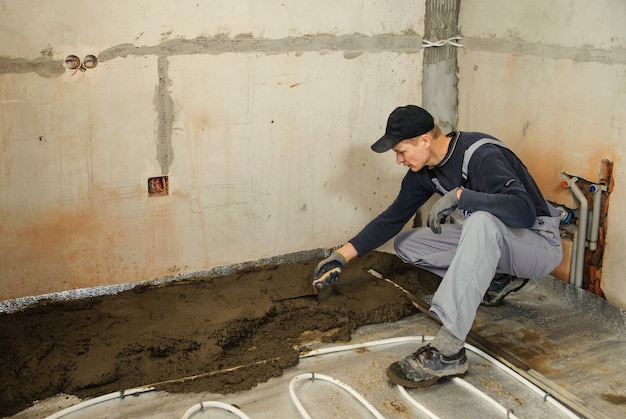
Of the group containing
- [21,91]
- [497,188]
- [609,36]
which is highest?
[609,36]

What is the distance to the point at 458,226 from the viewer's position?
3.12 meters

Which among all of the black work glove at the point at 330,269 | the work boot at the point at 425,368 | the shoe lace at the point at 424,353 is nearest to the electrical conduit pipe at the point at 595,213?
the work boot at the point at 425,368

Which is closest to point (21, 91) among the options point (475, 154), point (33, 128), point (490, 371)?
point (33, 128)

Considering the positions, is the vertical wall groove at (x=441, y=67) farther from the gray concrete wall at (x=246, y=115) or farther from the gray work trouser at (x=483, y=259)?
the gray work trouser at (x=483, y=259)

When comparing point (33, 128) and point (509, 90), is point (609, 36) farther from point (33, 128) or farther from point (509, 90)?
point (33, 128)

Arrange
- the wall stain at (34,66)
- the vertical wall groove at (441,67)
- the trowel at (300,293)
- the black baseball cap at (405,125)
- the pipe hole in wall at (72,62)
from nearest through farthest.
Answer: the black baseball cap at (405,125) < the wall stain at (34,66) < the pipe hole in wall at (72,62) < the trowel at (300,293) < the vertical wall groove at (441,67)

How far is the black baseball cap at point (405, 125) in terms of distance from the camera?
274cm

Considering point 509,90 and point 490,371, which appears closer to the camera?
point 490,371

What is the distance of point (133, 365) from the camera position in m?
2.74

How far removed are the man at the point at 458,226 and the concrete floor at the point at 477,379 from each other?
131 mm

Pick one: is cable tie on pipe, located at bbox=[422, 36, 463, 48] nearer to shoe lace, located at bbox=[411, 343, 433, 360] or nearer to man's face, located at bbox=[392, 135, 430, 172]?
man's face, located at bbox=[392, 135, 430, 172]

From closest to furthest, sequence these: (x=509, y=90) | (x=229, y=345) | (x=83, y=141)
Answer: (x=229, y=345), (x=83, y=141), (x=509, y=90)

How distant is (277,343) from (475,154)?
1.23 metres

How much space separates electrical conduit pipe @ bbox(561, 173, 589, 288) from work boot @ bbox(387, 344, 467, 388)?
0.98 metres
